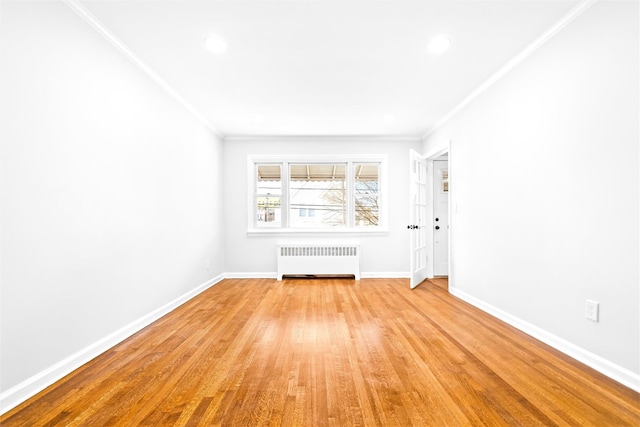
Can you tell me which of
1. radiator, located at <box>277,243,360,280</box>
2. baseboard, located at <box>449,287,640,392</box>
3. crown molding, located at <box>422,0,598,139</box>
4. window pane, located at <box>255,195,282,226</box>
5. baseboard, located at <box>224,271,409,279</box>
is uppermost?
crown molding, located at <box>422,0,598,139</box>

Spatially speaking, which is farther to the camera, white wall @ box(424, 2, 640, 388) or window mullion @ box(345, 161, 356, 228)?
window mullion @ box(345, 161, 356, 228)

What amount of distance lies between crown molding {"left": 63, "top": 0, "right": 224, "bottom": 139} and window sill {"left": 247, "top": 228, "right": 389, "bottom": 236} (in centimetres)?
216

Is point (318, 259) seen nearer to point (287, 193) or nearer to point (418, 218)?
point (287, 193)

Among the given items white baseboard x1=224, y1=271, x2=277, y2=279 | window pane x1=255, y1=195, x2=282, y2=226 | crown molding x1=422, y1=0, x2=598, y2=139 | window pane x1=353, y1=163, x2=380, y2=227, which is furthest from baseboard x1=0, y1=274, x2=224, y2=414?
crown molding x1=422, y1=0, x2=598, y2=139

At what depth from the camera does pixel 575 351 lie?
216 cm

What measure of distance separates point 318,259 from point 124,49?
3685mm

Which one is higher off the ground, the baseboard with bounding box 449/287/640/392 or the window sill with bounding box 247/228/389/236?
the window sill with bounding box 247/228/389/236

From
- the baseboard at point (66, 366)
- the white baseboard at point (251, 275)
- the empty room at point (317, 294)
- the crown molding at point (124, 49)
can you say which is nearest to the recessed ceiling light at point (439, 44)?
the empty room at point (317, 294)

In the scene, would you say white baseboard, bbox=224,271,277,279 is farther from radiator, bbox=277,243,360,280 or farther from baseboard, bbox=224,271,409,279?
radiator, bbox=277,243,360,280

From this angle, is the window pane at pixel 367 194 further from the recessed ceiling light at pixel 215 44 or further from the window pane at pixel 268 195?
the recessed ceiling light at pixel 215 44

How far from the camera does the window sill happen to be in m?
5.32

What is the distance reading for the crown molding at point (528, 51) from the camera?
2094 mm

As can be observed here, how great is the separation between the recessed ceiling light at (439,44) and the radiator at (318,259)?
321 centimetres

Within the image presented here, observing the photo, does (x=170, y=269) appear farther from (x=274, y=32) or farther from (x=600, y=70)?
(x=600, y=70)
